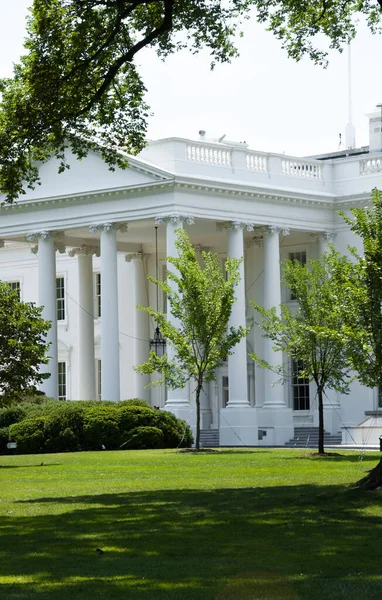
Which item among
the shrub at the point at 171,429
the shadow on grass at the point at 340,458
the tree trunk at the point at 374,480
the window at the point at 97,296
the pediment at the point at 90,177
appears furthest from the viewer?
the window at the point at 97,296

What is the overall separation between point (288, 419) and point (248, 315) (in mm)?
6988

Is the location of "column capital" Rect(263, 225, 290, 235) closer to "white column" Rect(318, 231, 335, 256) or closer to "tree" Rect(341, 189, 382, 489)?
"white column" Rect(318, 231, 335, 256)

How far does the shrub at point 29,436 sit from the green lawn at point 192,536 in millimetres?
14586

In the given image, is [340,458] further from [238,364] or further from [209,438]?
[209,438]

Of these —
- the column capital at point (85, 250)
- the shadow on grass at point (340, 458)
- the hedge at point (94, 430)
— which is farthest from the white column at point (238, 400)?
the shadow on grass at point (340, 458)

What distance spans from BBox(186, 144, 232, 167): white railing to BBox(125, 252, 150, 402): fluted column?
31.3 feet

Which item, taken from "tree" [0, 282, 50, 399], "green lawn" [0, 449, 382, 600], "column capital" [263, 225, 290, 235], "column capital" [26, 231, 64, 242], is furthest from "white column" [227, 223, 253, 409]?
"green lawn" [0, 449, 382, 600]

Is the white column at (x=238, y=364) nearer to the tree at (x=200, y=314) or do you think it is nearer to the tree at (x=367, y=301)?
the tree at (x=200, y=314)

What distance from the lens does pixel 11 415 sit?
42.8 meters

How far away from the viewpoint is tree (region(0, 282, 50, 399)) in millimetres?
32469

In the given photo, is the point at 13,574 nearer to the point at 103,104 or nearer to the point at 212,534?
the point at 212,534

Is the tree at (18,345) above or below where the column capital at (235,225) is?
below

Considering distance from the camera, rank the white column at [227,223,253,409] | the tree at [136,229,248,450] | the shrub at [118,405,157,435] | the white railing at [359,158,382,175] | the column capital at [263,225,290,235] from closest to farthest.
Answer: the tree at [136,229,248,450]
the shrub at [118,405,157,435]
the white column at [227,223,253,409]
the column capital at [263,225,290,235]
the white railing at [359,158,382,175]

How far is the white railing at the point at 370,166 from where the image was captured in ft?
163
